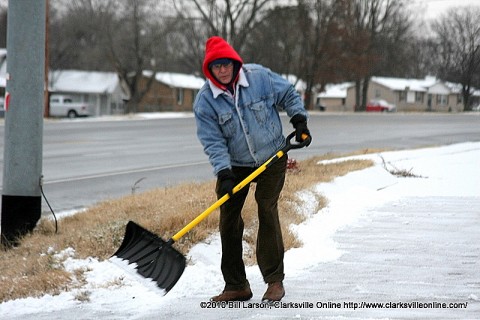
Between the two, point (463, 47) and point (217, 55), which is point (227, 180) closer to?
point (217, 55)

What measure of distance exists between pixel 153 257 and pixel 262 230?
2.44ft

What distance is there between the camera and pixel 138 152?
18984mm

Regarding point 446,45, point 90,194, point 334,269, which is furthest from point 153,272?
point 446,45

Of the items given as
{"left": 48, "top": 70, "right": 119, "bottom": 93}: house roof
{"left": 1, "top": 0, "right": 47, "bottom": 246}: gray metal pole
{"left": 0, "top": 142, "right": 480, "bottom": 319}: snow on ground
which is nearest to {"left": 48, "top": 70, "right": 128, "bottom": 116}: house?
{"left": 48, "top": 70, "right": 119, "bottom": 93}: house roof

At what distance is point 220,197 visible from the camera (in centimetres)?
497

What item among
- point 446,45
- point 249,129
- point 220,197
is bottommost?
point 220,197

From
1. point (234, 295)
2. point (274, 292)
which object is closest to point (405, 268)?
point (274, 292)

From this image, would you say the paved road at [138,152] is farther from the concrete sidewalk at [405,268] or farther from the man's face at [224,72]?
the man's face at [224,72]

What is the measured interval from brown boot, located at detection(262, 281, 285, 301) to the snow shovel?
58 cm

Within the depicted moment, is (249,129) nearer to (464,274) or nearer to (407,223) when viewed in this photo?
(464,274)

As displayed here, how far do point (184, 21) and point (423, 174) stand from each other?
45194 mm

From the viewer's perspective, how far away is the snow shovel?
483 centimetres

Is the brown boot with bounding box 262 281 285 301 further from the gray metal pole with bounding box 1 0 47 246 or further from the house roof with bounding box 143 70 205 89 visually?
the house roof with bounding box 143 70 205 89

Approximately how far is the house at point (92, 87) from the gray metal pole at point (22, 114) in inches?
2161
